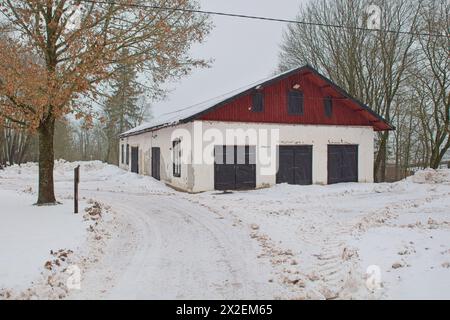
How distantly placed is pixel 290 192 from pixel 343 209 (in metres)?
4.96

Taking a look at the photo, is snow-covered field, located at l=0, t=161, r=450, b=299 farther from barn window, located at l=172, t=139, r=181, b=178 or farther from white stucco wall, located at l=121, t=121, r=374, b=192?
barn window, located at l=172, t=139, r=181, b=178

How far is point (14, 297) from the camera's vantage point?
16.6 feet

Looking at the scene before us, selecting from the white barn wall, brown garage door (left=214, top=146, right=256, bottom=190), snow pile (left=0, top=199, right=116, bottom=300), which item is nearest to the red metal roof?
the white barn wall

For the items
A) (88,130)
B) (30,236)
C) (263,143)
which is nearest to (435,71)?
(263,143)

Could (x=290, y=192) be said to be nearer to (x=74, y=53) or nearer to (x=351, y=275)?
(x=74, y=53)

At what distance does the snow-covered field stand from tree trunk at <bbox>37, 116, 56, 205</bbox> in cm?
80

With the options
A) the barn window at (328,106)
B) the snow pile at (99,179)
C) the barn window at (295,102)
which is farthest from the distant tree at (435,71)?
the snow pile at (99,179)

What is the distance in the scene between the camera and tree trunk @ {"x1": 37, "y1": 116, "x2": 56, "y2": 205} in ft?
42.2

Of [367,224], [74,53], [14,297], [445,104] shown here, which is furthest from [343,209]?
[445,104]

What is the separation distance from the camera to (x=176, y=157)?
20703 millimetres

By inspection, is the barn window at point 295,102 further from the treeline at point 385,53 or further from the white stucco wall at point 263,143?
the treeline at point 385,53

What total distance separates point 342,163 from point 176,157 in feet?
31.4

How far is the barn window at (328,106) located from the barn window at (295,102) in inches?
63.1
